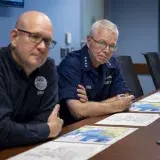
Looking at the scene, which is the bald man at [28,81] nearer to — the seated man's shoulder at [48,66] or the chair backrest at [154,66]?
the seated man's shoulder at [48,66]

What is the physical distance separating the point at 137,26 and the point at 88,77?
143 inches

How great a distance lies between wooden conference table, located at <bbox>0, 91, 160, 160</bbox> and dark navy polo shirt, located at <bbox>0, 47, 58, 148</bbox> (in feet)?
0.22

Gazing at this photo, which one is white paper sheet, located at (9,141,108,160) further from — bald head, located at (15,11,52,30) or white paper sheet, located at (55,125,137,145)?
bald head, located at (15,11,52,30)

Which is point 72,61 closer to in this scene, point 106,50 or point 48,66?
point 106,50

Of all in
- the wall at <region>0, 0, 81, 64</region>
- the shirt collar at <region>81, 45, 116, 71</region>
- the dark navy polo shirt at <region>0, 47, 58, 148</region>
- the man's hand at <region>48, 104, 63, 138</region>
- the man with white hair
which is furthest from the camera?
the wall at <region>0, 0, 81, 64</region>

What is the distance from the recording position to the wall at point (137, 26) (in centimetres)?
624

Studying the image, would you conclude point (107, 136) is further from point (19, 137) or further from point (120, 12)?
point (120, 12)

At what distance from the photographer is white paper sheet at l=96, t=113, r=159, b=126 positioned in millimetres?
2243

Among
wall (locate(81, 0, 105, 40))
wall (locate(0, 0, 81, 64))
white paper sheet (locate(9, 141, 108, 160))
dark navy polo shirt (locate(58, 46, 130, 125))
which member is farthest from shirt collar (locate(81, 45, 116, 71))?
wall (locate(81, 0, 105, 40))

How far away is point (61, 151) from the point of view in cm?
168

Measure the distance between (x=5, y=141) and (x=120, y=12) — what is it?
16.2ft

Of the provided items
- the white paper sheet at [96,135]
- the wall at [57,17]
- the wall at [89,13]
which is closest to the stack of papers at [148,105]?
the white paper sheet at [96,135]

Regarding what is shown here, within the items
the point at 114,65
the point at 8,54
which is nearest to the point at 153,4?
the point at 114,65

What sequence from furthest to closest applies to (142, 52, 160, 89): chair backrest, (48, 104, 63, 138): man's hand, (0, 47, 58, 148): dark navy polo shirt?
1. (142, 52, 160, 89): chair backrest
2. (48, 104, 63, 138): man's hand
3. (0, 47, 58, 148): dark navy polo shirt
